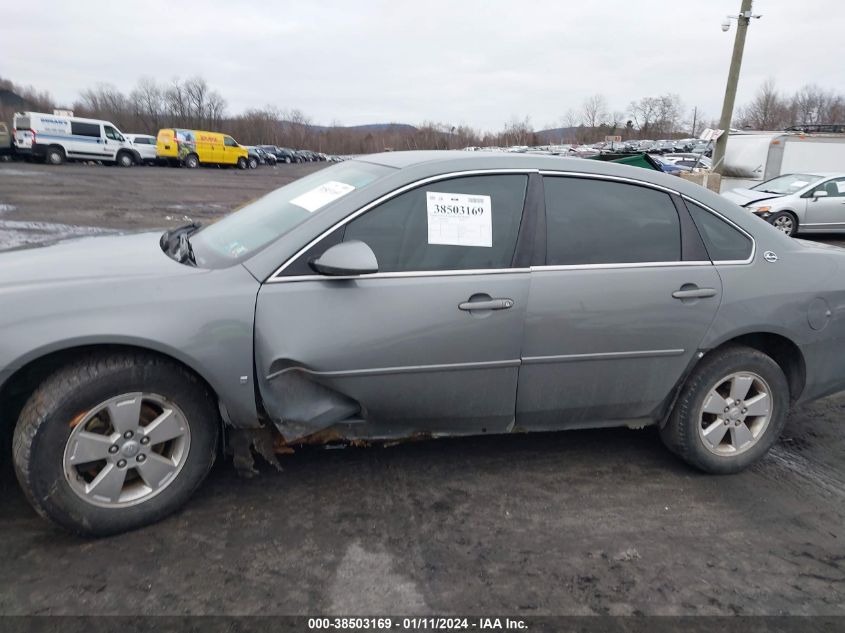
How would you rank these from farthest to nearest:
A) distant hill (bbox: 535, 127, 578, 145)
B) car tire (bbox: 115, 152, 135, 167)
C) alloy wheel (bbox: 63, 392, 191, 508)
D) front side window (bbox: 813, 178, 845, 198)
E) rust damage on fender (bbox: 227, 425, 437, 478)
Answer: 1. distant hill (bbox: 535, 127, 578, 145)
2. car tire (bbox: 115, 152, 135, 167)
3. front side window (bbox: 813, 178, 845, 198)
4. rust damage on fender (bbox: 227, 425, 437, 478)
5. alloy wheel (bbox: 63, 392, 191, 508)

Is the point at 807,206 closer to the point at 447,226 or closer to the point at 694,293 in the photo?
the point at 694,293

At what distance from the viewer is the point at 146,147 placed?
34938mm

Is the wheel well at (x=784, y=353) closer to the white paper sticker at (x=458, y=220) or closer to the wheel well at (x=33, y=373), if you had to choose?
the white paper sticker at (x=458, y=220)

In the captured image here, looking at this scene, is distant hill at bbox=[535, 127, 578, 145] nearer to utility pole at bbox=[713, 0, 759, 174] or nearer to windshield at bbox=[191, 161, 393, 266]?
utility pole at bbox=[713, 0, 759, 174]

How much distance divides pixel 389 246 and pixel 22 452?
5.65 ft

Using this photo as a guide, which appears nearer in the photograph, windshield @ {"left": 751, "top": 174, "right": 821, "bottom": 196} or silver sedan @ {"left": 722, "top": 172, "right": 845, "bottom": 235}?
silver sedan @ {"left": 722, "top": 172, "right": 845, "bottom": 235}

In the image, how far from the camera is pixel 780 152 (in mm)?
17500

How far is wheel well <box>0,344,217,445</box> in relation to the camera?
243cm

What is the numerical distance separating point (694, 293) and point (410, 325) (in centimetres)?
152

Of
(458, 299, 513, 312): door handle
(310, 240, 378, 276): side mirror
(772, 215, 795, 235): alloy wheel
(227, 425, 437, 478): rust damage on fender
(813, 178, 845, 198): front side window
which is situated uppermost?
(813, 178, 845, 198): front side window

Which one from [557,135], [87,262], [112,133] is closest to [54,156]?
[112,133]

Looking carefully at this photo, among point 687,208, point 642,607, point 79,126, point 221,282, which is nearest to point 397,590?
point 642,607

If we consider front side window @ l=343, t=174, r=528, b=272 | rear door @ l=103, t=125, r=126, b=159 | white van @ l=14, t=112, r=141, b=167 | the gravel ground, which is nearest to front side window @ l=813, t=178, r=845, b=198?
the gravel ground

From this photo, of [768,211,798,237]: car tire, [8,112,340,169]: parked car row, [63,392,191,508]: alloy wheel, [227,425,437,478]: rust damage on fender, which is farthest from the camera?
[8,112,340,169]: parked car row
